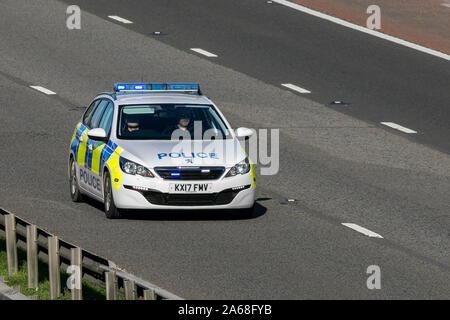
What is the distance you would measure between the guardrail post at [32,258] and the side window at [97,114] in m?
5.37

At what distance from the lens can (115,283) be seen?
1318 centimetres

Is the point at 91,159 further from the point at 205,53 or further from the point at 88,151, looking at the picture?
the point at 205,53

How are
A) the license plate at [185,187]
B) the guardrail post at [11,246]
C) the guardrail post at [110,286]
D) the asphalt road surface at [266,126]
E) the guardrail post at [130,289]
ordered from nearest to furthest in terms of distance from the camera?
1. the guardrail post at [130,289]
2. the guardrail post at [110,286]
3. the guardrail post at [11,246]
4. the asphalt road surface at [266,126]
5. the license plate at [185,187]

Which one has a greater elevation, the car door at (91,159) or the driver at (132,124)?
the driver at (132,124)

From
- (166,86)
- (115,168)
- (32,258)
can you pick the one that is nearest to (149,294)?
(32,258)

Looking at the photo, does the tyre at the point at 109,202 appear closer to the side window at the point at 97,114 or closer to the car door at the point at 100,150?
the car door at the point at 100,150

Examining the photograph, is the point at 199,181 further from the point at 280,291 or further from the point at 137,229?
the point at 280,291

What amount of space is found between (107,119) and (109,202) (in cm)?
164

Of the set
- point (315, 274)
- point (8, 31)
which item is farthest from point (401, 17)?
point (315, 274)

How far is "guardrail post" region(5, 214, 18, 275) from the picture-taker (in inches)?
599

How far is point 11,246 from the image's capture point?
15227 mm

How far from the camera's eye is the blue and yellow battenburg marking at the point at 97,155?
18078mm

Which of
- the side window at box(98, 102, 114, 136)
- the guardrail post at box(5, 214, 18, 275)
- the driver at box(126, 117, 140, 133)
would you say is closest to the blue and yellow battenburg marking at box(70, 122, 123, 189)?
the side window at box(98, 102, 114, 136)

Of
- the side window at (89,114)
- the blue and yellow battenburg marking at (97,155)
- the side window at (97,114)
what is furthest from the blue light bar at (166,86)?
the blue and yellow battenburg marking at (97,155)
